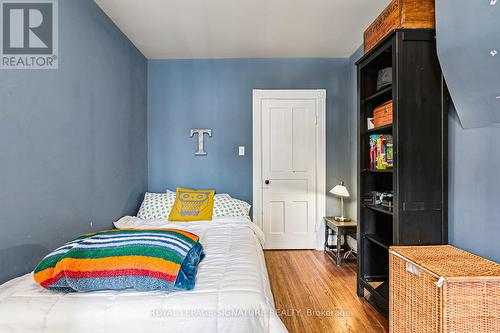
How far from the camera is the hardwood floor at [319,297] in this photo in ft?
6.43

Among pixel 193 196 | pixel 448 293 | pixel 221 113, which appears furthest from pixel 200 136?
pixel 448 293

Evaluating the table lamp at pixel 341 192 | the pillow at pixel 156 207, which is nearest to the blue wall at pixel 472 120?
the table lamp at pixel 341 192

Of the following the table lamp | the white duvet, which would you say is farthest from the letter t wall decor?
the white duvet

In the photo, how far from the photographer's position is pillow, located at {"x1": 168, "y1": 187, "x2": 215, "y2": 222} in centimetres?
286

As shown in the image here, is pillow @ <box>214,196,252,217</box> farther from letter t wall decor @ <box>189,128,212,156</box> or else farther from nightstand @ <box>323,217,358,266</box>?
nightstand @ <box>323,217,358,266</box>

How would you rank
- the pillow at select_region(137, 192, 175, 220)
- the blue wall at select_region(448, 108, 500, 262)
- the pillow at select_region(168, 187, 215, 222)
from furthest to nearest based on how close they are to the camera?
1. the pillow at select_region(137, 192, 175, 220)
2. the pillow at select_region(168, 187, 215, 222)
3. the blue wall at select_region(448, 108, 500, 262)

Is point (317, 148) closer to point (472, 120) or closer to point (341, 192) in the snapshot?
point (341, 192)

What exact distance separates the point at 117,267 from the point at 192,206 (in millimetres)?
1688

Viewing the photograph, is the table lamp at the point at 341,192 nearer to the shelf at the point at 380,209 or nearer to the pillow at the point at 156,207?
the shelf at the point at 380,209

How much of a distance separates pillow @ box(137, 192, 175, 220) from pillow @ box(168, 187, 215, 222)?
109mm

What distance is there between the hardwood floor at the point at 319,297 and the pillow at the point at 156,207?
4.25 feet

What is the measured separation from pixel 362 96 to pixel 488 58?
1097 mm

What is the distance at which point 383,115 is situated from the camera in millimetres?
2150

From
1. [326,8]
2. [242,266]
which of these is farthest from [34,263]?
[326,8]
